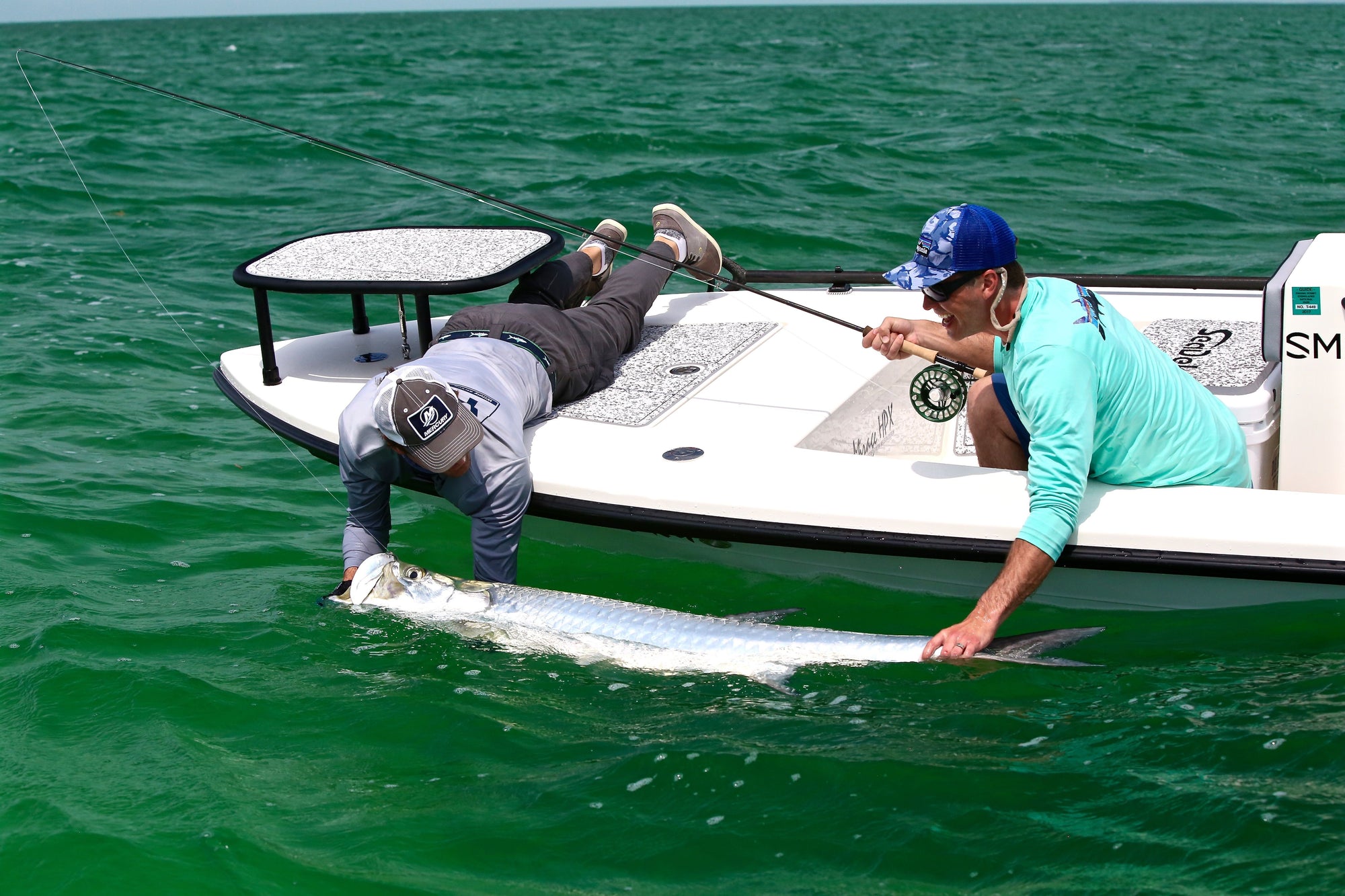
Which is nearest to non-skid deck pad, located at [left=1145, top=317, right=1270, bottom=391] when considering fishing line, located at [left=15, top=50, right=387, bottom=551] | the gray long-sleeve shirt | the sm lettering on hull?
the sm lettering on hull

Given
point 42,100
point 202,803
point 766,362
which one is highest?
point 42,100

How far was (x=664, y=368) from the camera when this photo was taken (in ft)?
16.1

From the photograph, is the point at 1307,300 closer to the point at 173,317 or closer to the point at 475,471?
the point at 475,471

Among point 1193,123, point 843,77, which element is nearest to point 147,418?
point 1193,123

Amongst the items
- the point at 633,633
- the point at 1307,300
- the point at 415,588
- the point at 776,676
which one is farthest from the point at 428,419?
the point at 1307,300

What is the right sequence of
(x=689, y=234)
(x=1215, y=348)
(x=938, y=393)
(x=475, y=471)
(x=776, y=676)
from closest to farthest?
(x=776, y=676), (x=475, y=471), (x=938, y=393), (x=1215, y=348), (x=689, y=234)

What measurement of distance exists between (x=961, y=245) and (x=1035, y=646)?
42.2 inches

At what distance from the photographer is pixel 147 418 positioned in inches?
258

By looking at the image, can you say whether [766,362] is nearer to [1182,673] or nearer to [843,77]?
[1182,673]

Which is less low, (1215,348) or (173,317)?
(1215,348)

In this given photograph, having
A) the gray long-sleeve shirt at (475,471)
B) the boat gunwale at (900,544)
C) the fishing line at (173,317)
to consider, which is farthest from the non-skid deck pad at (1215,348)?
the fishing line at (173,317)

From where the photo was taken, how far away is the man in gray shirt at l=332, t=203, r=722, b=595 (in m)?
3.66

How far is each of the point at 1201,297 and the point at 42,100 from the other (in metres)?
20.7

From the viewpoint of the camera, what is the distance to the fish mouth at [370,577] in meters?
3.74
